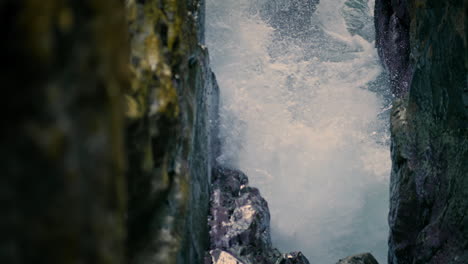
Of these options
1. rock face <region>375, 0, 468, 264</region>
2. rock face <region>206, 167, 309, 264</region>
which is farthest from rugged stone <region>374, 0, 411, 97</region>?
rock face <region>206, 167, 309, 264</region>

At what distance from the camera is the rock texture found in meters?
1.29

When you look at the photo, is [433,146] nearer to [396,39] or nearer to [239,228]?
[239,228]

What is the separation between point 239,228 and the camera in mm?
5949

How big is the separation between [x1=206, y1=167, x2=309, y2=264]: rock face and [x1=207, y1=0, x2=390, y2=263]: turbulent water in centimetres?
157

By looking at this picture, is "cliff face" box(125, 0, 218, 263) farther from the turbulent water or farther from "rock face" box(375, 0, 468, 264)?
the turbulent water

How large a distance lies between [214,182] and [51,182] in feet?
17.5

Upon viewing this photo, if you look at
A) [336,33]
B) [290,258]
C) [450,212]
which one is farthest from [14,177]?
[336,33]

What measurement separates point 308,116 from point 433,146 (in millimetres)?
5956

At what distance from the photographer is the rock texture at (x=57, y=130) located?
1.29 metres

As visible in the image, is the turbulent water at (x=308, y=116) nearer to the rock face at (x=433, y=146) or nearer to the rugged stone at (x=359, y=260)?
the rugged stone at (x=359, y=260)

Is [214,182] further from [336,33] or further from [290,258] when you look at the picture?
[336,33]

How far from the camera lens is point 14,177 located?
131 cm

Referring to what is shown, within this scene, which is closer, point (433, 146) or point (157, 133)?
point (157, 133)

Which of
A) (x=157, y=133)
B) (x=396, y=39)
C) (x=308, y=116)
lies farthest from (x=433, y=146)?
(x=308, y=116)
